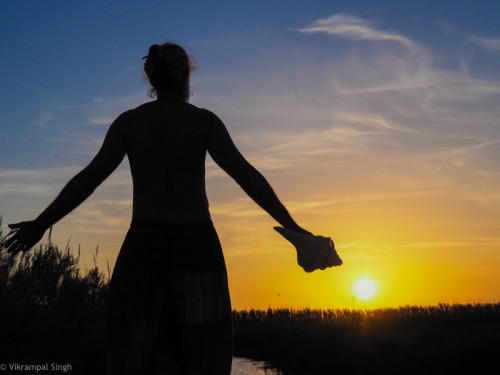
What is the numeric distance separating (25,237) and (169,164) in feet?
3.06

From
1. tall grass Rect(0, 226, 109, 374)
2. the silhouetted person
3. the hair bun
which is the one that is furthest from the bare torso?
tall grass Rect(0, 226, 109, 374)

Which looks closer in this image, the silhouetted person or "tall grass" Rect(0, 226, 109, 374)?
the silhouetted person

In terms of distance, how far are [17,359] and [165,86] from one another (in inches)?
252

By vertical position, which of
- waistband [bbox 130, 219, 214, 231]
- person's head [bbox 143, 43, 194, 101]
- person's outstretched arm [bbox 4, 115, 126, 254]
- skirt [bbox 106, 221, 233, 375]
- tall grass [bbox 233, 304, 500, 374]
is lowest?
tall grass [bbox 233, 304, 500, 374]

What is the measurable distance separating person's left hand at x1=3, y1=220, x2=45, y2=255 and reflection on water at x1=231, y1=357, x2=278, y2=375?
15699 mm

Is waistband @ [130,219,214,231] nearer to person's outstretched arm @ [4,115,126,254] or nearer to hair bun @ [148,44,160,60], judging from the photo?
person's outstretched arm @ [4,115,126,254]

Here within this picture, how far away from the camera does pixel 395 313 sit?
90.5 feet

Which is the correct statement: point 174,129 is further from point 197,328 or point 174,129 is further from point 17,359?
point 17,359

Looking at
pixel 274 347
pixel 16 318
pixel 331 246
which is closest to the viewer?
pixel 331 246

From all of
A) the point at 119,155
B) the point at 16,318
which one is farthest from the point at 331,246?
the point at 16,318

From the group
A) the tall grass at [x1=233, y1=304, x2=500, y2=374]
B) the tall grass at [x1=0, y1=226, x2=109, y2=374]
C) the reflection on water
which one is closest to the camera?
the tall grass at [x1=0, y1=226, x2=109, y2=374]

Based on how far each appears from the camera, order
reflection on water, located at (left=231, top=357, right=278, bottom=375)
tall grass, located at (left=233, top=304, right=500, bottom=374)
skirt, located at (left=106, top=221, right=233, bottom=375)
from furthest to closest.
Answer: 1. reflection on water, located at (left=231, top=357, right=278, bottom=375)
2. tall grass, located at (left=233, top=304, right=500, bottom=374)
3. skirt, located at (left=106, top=221, right=233, bottom=375)

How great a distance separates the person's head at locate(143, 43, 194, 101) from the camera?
3.24 metres

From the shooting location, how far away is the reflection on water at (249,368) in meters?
18.7
